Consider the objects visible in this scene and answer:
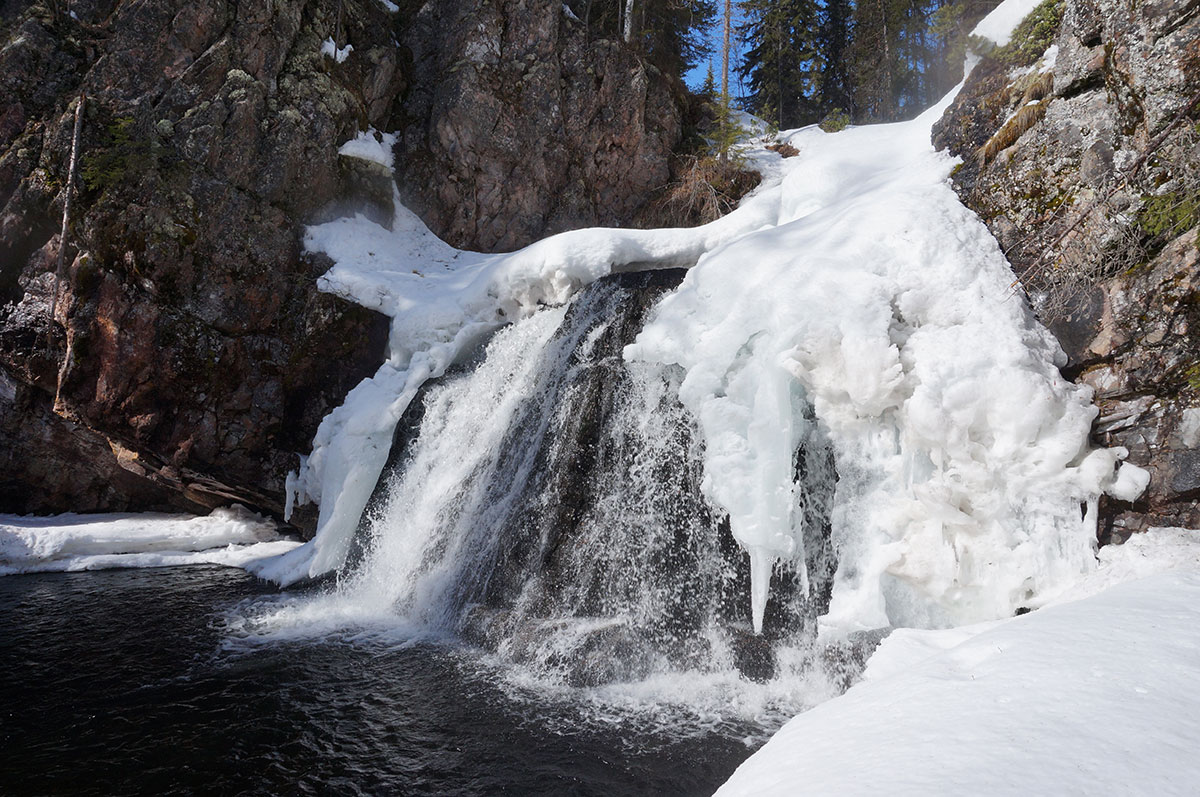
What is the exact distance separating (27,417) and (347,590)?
8.30 m

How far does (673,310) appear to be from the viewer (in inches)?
301

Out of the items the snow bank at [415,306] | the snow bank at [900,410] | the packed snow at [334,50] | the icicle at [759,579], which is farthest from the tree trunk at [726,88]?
the icicle at [759,579]

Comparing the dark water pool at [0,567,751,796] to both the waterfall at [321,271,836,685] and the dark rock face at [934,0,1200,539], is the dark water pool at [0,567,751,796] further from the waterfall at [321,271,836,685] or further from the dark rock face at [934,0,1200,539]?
the dark rock face at [934,0,1200,539]

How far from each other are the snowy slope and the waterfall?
2786mm

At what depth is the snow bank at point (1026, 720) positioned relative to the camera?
75.0 inches

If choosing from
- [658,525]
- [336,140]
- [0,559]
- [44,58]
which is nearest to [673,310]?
[658,525]

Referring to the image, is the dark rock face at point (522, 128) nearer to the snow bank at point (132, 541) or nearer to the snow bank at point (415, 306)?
the snow bank at point (415, 306)

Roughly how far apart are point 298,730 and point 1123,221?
8501 millimetres

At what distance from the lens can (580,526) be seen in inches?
285

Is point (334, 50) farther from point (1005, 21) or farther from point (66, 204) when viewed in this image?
point (1005, 21)

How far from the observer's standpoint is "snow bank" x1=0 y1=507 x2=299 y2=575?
10.8 metres

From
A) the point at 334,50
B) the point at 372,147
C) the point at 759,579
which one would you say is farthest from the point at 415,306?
the point at 759,579

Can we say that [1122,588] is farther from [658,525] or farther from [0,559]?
[0,559]

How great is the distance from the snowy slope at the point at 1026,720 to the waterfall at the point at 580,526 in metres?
2.79
